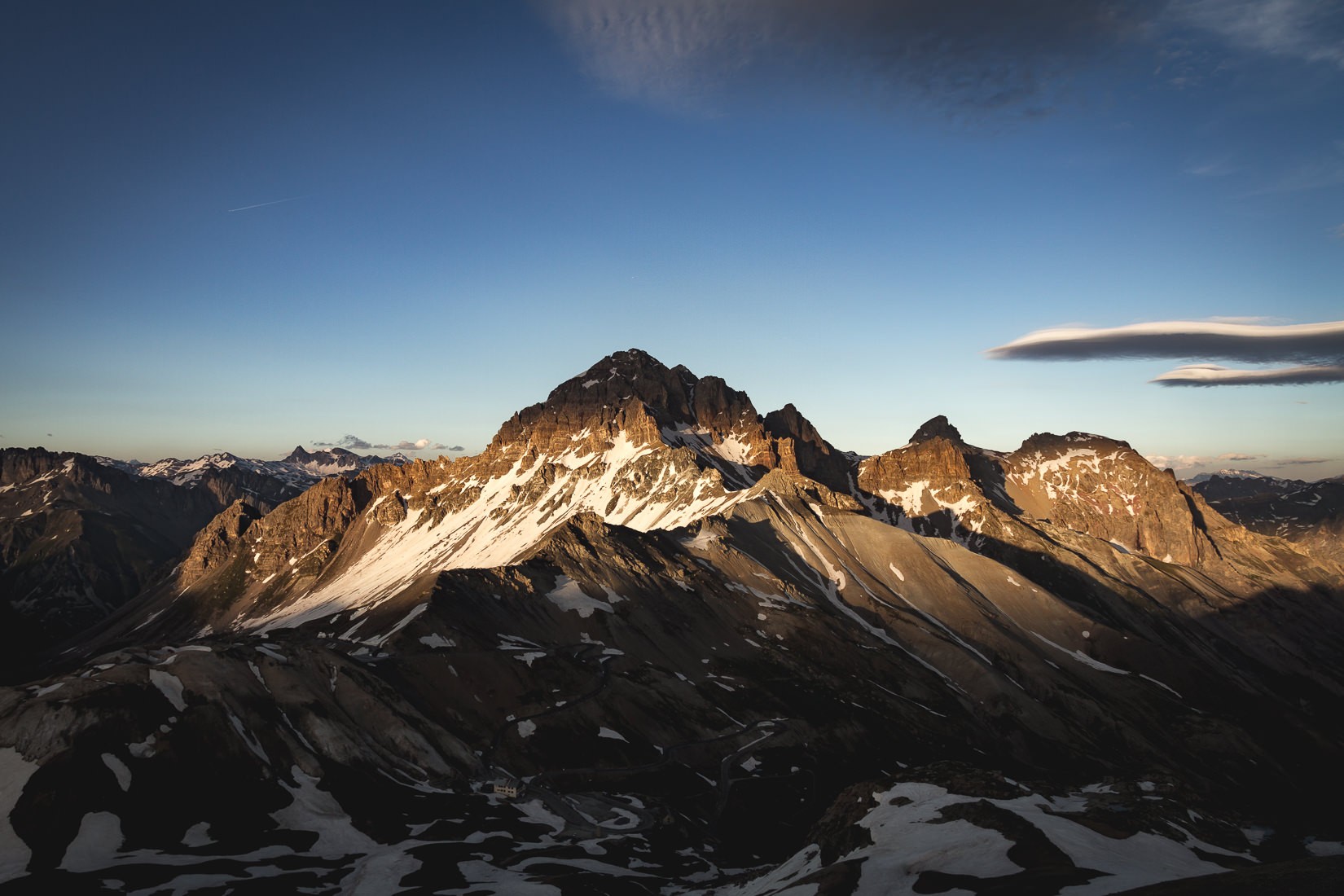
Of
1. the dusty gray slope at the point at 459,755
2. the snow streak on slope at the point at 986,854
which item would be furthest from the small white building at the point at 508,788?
the snow streak on slope at the point at 986,854

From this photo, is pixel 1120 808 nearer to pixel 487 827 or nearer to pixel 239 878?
pixel 487 827

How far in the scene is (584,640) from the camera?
190m

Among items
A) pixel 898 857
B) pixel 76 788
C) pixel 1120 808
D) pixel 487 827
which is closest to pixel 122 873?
pixel 76 788

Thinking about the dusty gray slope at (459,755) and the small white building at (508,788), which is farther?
the small white building at (508,788)

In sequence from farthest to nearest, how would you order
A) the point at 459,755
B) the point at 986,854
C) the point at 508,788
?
the point at 459,755, the point at 508,788, the point at 986,854

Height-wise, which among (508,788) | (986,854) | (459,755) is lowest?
(508,788)

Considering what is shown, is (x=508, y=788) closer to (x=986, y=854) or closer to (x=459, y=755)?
(x=459, y=755)

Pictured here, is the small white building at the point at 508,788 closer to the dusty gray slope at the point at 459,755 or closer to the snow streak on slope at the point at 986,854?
the dusty gray slope at the point at 459,755

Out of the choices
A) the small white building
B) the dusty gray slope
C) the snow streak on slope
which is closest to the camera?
the snow streak on slope

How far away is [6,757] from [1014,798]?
95297 millimetres

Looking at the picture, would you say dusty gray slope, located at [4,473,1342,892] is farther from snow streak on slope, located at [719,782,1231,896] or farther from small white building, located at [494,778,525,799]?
small white building, located at [494,778,525,799]

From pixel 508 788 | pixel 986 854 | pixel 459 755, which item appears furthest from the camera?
pixel 459 755

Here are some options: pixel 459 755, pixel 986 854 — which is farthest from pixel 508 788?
pixel 986 854

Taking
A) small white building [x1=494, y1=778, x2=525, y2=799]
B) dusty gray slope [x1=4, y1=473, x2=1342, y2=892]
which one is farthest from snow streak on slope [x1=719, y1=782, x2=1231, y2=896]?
small white building [x1=494, y1=778, x2=525, y2=799]
